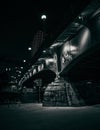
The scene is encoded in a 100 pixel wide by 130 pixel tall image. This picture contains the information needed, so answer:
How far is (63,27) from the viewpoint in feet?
50.2

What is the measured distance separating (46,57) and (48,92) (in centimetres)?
441

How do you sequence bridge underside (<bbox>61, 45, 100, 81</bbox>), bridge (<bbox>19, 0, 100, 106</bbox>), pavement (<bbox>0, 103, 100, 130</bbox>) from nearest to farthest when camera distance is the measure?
1. pavement (<bbox>0, 103, 100, 130</bbox>)
2. bridge (<bbox>19, 0, 100, 106</bbox>)
3. bridge underside (<bbox>61, 45, 100, 81</bbox>)

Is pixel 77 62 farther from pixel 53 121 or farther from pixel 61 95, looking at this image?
pixel 53 121

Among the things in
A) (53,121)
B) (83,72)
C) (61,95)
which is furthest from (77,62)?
(53,121)

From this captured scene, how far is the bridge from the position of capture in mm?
13508

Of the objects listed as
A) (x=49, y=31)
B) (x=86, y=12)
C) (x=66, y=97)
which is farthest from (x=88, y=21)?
(x=66, y=97)

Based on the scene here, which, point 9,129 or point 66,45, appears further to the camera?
point 66,45

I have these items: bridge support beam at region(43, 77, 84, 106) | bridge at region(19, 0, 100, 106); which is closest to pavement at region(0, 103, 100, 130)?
bridge at region(19, 0, 100, 106)

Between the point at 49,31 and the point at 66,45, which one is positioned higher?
the point at 49,31

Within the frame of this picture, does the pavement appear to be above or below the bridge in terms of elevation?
below

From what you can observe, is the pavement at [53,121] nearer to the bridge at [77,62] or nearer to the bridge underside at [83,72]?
the bridge at [77,62]

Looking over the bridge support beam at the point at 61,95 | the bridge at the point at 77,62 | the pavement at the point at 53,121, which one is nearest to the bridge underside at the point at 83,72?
the bridge at the point at 77,62

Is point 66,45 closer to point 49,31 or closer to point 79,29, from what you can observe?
point 49,31

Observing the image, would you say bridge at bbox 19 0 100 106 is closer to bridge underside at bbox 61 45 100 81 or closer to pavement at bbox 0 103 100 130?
bridge underside at bbox 61 45 100 81
